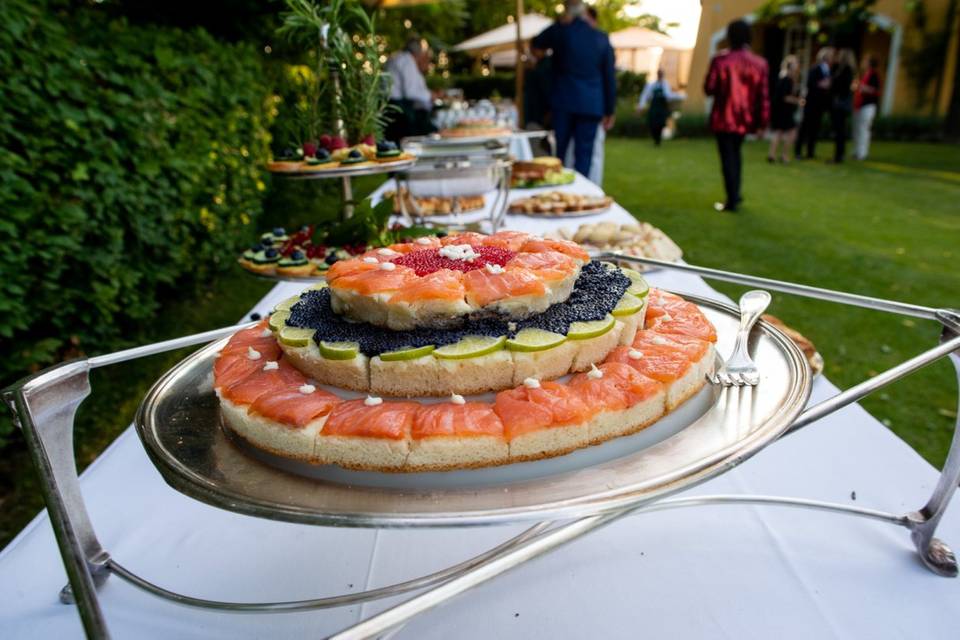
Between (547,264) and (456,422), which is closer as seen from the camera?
(456,422)

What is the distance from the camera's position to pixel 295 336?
1142 millimetres

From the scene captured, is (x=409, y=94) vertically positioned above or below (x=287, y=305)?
above

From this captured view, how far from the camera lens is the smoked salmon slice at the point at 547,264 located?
1.17 metres

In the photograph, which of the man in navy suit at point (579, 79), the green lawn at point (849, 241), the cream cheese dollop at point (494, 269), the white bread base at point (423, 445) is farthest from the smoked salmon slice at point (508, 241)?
the man in navy suit at point (579, 79)

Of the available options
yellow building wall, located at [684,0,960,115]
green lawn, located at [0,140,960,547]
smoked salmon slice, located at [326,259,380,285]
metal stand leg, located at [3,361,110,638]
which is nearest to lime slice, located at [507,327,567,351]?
smoked salmon slice, located at [326,259,380,285]

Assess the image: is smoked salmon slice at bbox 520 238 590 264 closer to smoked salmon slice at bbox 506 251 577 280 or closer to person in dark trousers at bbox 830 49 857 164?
smoked salmon slice at bbox 506 251 577 280

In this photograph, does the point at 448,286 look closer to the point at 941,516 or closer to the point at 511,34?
the point at 941,516

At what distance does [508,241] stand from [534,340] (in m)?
0.49

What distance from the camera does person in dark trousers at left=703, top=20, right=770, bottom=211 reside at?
6.80 metres

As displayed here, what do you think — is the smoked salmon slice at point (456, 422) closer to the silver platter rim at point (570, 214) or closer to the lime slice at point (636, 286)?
the lime slice at point (636, 286)

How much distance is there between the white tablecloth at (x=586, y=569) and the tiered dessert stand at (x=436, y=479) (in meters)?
0.08

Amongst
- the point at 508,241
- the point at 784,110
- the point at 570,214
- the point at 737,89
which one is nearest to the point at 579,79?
the point at 737,89

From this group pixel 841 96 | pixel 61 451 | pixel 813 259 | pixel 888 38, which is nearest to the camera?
pixel 61 451

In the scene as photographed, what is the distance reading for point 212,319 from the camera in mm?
4957
